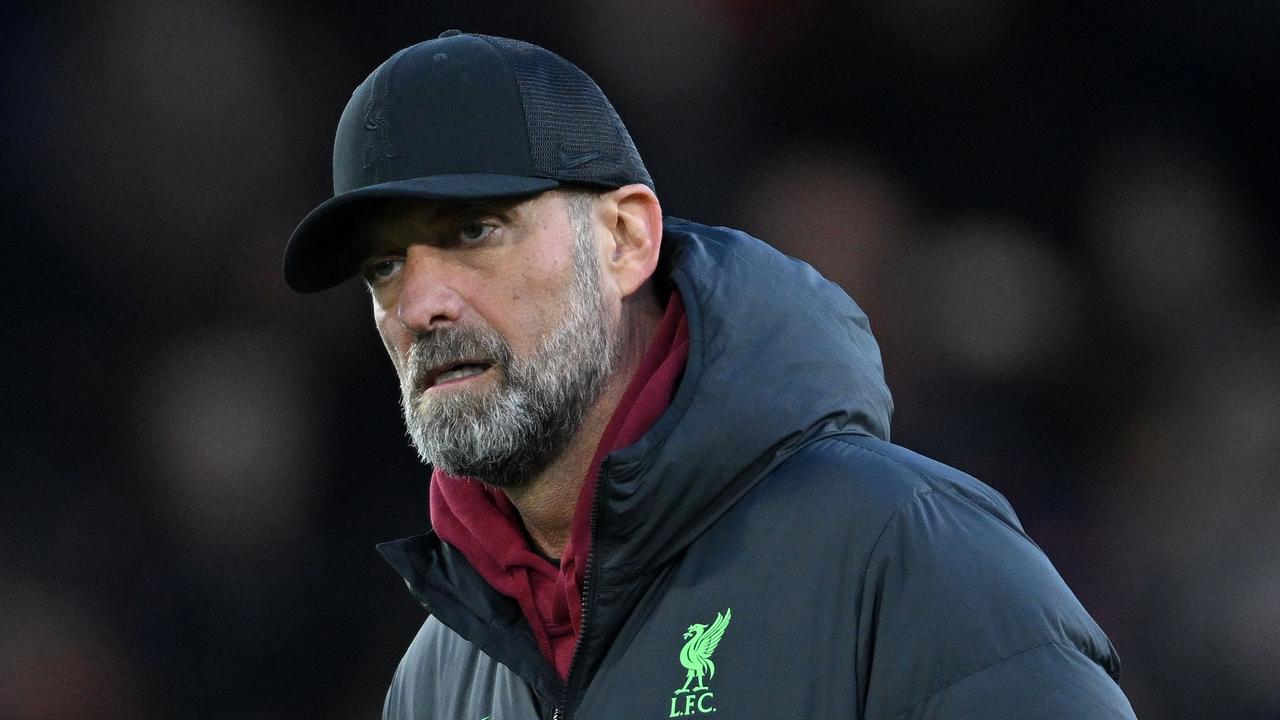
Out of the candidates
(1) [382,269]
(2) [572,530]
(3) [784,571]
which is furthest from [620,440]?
(1) [382,269]

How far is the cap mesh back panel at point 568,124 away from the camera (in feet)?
5.38

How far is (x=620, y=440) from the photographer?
5.18 ft

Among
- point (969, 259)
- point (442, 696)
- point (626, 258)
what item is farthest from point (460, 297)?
point (969, 259)

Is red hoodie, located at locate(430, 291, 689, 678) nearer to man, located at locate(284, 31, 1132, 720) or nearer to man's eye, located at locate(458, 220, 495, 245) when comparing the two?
man, located at locate(284, 31, 1132, 720)

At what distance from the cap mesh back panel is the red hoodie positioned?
17 cm

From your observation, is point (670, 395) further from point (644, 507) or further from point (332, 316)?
point (332, 316)

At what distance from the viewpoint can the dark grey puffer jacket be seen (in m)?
1.32

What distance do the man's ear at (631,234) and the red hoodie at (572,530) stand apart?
6cm

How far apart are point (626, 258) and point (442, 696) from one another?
1.93ft

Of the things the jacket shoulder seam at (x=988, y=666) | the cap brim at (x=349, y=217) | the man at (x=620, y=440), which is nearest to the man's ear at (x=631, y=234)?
the man at (x=620, y=440)

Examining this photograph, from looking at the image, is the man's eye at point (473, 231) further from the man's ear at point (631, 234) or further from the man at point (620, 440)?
the man's ear at point (631, 234)

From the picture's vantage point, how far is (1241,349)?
375 centimetres

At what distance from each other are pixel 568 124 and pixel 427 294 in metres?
0.25

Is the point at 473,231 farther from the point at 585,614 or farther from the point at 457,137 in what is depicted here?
the point at 585,614
